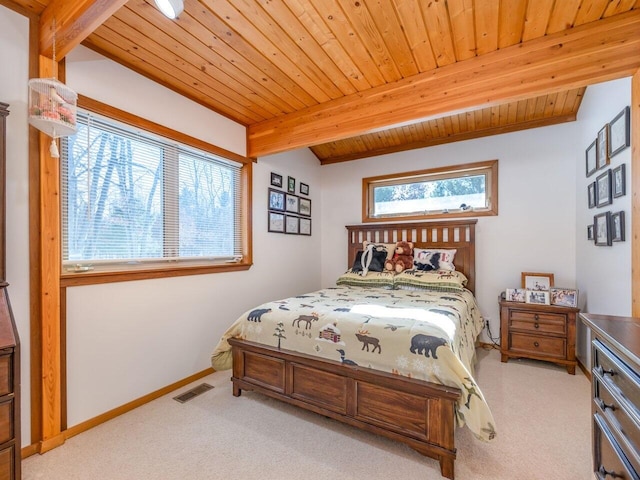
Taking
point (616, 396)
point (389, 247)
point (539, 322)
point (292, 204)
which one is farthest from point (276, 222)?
point (616, 396)

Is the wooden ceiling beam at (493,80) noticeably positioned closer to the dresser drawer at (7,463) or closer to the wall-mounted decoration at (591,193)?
the wall-mounted decoration at (591,193)

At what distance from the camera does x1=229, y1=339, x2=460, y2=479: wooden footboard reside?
1.62 meters

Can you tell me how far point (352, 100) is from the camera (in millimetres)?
2746

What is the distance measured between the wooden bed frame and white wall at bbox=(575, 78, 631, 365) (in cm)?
155

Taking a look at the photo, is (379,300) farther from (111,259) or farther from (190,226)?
(111,259)

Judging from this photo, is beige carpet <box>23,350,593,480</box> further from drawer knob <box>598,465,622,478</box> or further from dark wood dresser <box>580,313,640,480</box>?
dark wood dresser <box>580,313,640,480</box>

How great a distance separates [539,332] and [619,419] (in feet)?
7.37

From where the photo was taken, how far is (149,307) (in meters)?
2.40

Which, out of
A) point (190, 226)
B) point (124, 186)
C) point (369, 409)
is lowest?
point (369, 409)

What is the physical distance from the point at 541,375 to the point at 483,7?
3053 millimetres

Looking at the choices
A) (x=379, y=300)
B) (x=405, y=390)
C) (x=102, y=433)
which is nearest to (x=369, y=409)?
(x=405, y=390)

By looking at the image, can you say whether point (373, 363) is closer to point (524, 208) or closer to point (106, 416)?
point (106, 416)

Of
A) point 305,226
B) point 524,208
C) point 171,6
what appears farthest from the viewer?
point 305,226

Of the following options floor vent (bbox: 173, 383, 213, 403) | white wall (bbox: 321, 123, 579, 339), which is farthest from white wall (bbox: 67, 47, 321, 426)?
white wall (bbox: 321, 123, 579, 339)
